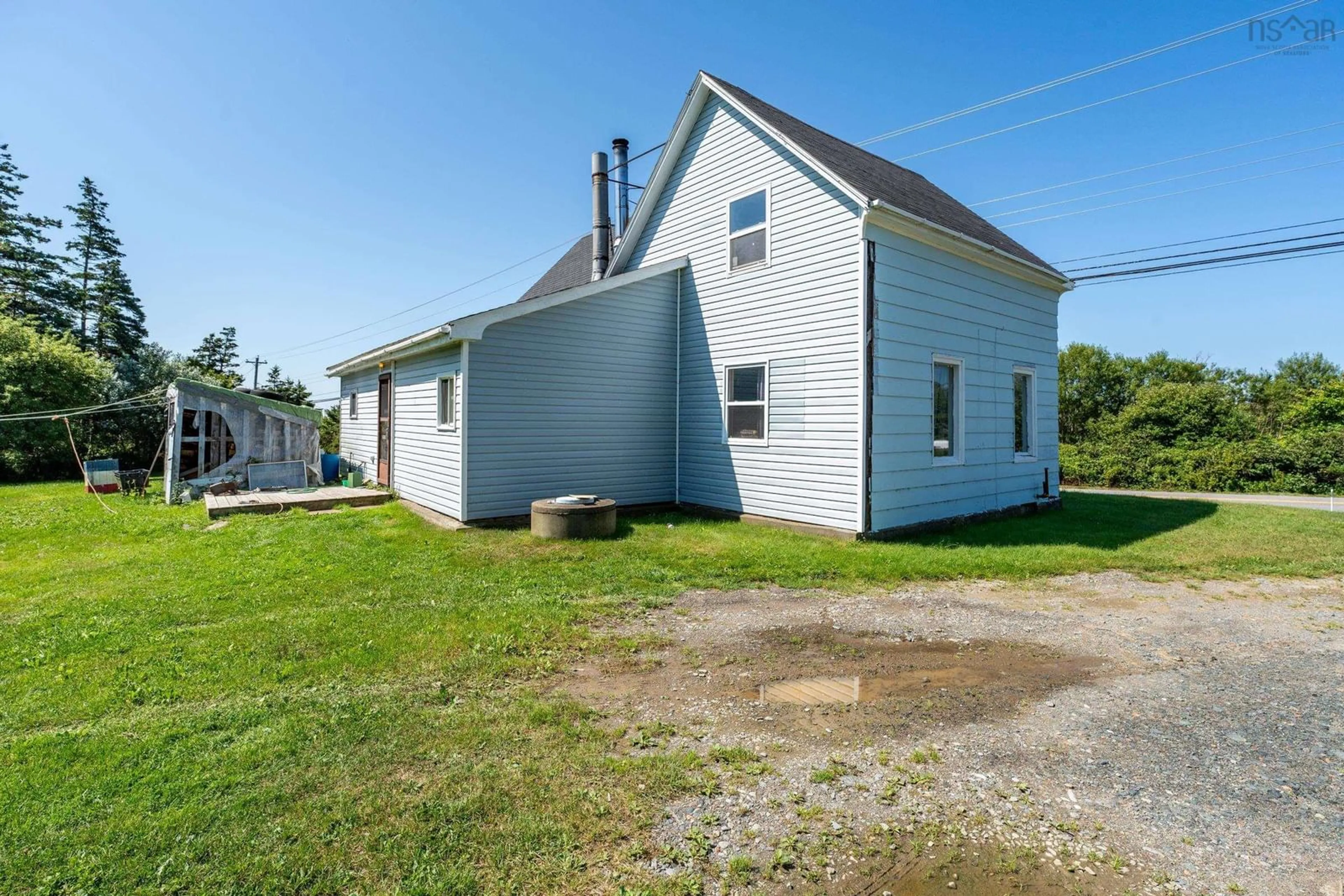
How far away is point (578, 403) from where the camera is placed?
10461mm

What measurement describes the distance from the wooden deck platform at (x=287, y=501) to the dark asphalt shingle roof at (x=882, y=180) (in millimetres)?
5284

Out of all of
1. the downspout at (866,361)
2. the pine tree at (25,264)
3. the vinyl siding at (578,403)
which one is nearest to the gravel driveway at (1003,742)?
the downspout at (866,361)

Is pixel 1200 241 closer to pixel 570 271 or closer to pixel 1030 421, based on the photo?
pixel 1030 421

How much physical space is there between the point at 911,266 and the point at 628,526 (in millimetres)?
6098

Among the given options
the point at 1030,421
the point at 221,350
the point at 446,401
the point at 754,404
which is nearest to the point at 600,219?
the point at 446,401

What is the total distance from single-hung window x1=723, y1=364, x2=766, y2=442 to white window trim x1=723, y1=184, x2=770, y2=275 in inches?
8.0

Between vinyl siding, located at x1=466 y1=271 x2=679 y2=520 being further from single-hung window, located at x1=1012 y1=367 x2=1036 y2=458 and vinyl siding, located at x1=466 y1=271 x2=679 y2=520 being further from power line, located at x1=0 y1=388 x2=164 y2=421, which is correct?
power line, located at x1=0 y1=388 x2=164 y2=421

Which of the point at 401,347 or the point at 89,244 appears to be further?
the point at 89,244

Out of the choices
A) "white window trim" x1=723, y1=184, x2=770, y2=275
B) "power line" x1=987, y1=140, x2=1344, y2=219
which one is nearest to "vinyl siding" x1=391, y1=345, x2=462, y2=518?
"white window trim" x1=723, y1=184, x2=770, y2=275

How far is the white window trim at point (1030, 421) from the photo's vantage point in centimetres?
1134

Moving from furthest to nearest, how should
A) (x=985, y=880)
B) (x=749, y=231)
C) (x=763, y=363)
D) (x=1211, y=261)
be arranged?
(x=1211, y=261) < (x=749, y=231) < (x=763, y=363) < (x=985, y=880)

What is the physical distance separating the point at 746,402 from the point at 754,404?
0.72 feet

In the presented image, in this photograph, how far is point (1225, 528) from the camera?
10.1 meters
